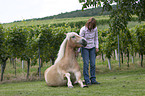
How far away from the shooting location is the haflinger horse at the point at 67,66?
19.7 ft

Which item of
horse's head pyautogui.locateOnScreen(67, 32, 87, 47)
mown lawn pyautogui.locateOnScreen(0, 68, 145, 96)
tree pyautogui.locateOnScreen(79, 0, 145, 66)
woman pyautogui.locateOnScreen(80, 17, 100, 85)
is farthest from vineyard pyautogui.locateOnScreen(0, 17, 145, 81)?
mown lawn pyautogui.locateOnScreen(0, 68, 145, 96)

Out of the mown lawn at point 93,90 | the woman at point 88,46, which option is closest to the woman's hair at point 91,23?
the woman at point 88,46

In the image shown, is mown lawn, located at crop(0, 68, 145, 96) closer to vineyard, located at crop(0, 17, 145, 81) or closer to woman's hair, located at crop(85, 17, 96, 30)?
woman's hair, located at crop(85, 17, 96, 30)

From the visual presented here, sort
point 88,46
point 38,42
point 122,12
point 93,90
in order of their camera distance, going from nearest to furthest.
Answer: point 93,90 < point 88,46 < point 122,12 < point 38,42

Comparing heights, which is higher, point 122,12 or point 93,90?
point 122,12

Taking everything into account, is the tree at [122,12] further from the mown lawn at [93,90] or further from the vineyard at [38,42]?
the mown lawn at [93,90]

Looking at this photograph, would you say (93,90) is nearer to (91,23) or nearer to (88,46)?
(88,46)

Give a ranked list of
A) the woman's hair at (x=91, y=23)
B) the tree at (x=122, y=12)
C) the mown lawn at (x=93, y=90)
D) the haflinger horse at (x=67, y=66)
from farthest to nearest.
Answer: the tree at (x=122, y=12) < the woman's hair at (x=91, y=23) < the haflinger horse at (x=67, y=66) < the mown lawn at (x=93, y=90)

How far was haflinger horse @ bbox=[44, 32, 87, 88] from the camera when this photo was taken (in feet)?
19.7

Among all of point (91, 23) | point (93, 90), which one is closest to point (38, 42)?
point (91, 23)

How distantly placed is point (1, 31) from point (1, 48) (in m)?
1.05

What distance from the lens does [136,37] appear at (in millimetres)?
19438

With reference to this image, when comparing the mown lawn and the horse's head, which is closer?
the mown lawn

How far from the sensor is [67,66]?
19.8 feet
